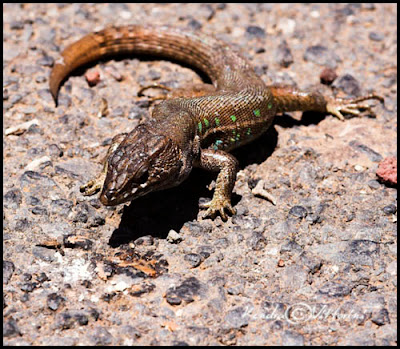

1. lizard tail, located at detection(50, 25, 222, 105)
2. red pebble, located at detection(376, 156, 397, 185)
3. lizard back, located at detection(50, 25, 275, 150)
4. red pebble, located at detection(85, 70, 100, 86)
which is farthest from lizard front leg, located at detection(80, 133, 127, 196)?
red pebble, located at detection(376, 156, 397, 185)

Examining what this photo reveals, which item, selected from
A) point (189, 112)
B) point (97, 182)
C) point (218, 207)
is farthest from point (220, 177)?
point (97, 182)

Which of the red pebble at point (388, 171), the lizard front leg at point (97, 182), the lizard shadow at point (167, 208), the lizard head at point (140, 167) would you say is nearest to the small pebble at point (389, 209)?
the red pebble at point (388, 171)

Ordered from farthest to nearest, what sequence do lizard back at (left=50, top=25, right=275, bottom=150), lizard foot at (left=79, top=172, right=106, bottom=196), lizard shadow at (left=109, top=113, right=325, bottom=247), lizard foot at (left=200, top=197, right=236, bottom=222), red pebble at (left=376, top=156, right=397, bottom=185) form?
lizard back at (left=50, top=25, right=275, bottom=150) < red pebble at (left=376, top=156, right=397, bottom=185) < lizard foot at (left=79, top=172, right=106, bottom=196) < lizard foot at (left=200, top=197, right=236, bottom=222) < lizard shadow at (left=109, top=113, right=325, bottom=247)

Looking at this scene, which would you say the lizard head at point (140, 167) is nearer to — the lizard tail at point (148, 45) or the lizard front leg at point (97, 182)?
the lizard front leg at point (97, 182)

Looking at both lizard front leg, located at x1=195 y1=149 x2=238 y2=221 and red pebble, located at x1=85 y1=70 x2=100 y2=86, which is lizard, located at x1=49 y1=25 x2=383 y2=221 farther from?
red pebble, located at x1=85 y1=70 x2=100 y2=86

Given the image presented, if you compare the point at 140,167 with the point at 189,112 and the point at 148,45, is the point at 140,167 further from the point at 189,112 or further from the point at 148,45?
the point at 148,45

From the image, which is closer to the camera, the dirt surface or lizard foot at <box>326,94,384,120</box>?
the dirt surface

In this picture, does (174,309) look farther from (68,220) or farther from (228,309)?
(68,220)
